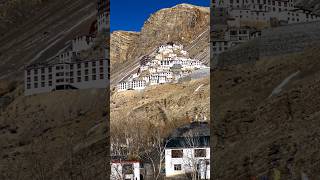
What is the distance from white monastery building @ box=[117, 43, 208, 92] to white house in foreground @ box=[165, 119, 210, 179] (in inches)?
174

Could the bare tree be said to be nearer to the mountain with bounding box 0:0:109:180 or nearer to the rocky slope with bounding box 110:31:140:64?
the mountain with bounding box 0:0:109:180

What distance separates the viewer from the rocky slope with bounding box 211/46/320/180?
17.1 ft

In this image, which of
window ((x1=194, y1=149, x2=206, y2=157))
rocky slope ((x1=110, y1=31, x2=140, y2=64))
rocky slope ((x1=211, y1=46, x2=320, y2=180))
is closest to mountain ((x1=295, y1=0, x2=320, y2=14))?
rocky slope ((x1=211, y1=46, x2=320, y2=180))

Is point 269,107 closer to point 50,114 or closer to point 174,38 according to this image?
point 50,114

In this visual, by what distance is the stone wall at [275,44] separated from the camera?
215 inches

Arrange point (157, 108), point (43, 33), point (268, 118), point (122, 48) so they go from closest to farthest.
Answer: point (268, 118) < point (43, 33) < point (122, 48) < point (157, 108)

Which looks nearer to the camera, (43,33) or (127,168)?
(127,168)

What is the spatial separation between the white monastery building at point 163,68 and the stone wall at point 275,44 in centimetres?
600

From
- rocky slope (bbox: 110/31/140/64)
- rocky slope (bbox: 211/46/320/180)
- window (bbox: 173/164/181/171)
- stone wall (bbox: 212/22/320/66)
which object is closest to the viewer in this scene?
rocky slope (bbox: 211/46/320/180)

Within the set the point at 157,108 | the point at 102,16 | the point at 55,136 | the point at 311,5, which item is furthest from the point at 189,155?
the point at 157,108

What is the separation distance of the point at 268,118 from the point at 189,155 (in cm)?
193

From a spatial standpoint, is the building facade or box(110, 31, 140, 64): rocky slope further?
box(110, 31, 140, 64): rocky slope

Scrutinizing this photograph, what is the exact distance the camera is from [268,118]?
5.52m

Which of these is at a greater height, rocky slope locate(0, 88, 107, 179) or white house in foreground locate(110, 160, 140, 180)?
rocky slope locate(0, 88, 107, 179)
